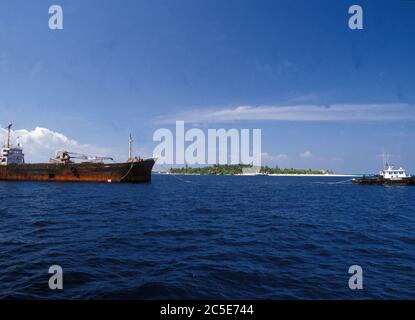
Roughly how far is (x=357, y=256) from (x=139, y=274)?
36.9 feet

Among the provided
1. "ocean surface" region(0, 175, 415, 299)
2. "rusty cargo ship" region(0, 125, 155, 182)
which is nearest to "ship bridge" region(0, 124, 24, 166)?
"rusty cargo ship" region(0, 125, 155, 182)

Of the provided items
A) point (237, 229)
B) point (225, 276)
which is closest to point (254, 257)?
point (225, 276)

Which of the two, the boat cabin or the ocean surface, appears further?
the boat cabin

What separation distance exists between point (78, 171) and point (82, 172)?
1154 mm

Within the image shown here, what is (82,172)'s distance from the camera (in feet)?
246

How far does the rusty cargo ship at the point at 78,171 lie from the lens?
74.1m

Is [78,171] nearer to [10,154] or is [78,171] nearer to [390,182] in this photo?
[10,154]

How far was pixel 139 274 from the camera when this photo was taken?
11.2 m

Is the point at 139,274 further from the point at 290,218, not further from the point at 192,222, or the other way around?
the point at 290,218

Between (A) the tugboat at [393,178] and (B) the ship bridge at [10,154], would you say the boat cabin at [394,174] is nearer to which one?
(A) the tugboat at [393,178]

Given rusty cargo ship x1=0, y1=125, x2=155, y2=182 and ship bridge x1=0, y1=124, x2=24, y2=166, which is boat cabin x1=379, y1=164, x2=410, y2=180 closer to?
rusty cargo ship x1=0, y1=125, x2=155, y2=182

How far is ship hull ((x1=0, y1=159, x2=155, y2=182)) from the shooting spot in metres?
74.0
